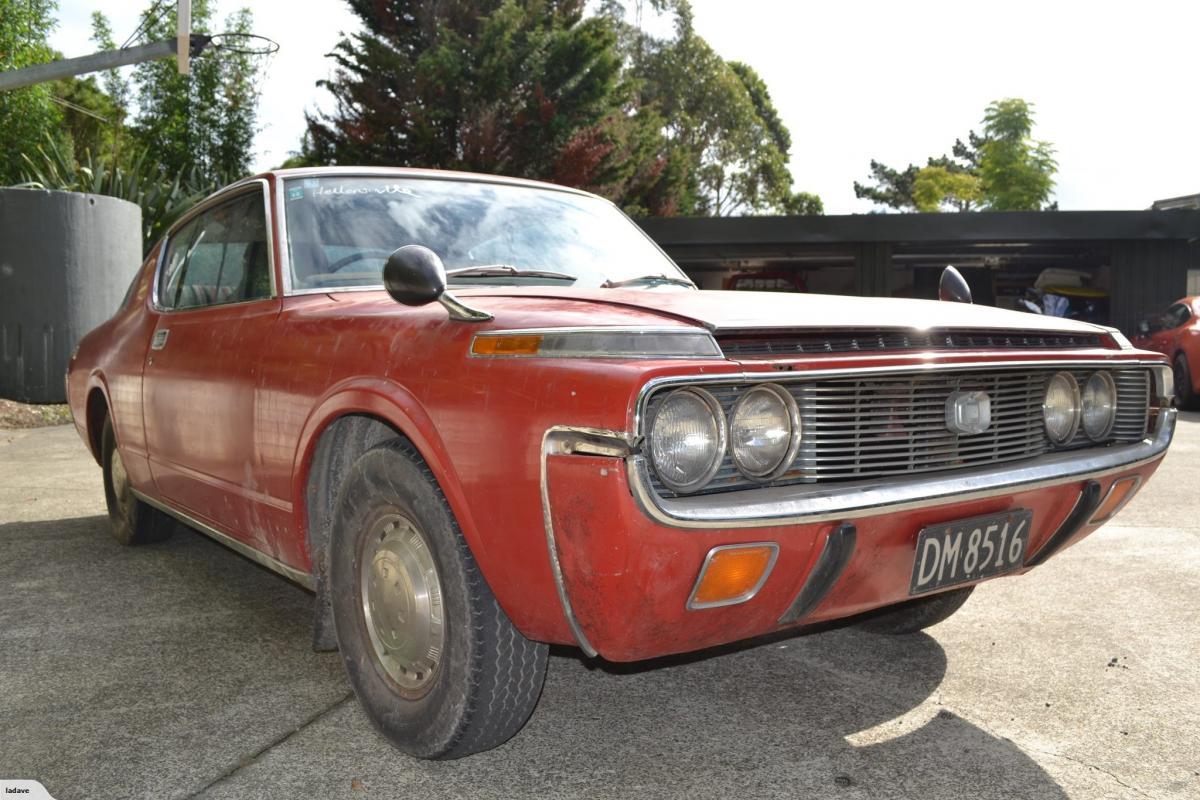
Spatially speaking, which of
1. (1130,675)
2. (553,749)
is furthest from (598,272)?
(1130,675)

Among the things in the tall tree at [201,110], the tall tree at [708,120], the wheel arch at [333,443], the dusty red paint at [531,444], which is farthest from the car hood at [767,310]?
the tall tree at [201,110]

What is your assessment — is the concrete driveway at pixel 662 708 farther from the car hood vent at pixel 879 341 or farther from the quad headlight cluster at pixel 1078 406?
the car hood vent at pixel 879 341

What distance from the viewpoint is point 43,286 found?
1196 centimetres

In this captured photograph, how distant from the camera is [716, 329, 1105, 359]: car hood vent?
7.38 ft

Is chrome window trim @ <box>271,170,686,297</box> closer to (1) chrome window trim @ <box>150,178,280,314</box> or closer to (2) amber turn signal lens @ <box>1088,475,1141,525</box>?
(1) chrome window trim @ <box>150,178,280,314</box>

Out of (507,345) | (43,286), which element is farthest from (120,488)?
(43,286)

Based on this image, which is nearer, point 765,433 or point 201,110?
point 765,433

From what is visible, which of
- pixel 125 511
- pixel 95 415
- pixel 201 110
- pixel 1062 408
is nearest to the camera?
pixel 1062 408

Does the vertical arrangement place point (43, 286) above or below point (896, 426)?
above

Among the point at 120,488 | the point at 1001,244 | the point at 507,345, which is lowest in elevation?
the point at 120,488

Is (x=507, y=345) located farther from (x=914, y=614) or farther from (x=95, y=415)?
(x=95, y=415)

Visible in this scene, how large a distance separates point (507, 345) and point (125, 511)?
130 inches

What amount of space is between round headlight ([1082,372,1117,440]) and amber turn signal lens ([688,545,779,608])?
1.32m

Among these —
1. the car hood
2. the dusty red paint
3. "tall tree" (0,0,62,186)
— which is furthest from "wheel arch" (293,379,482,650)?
"tall tree" (0,0,62,186)
